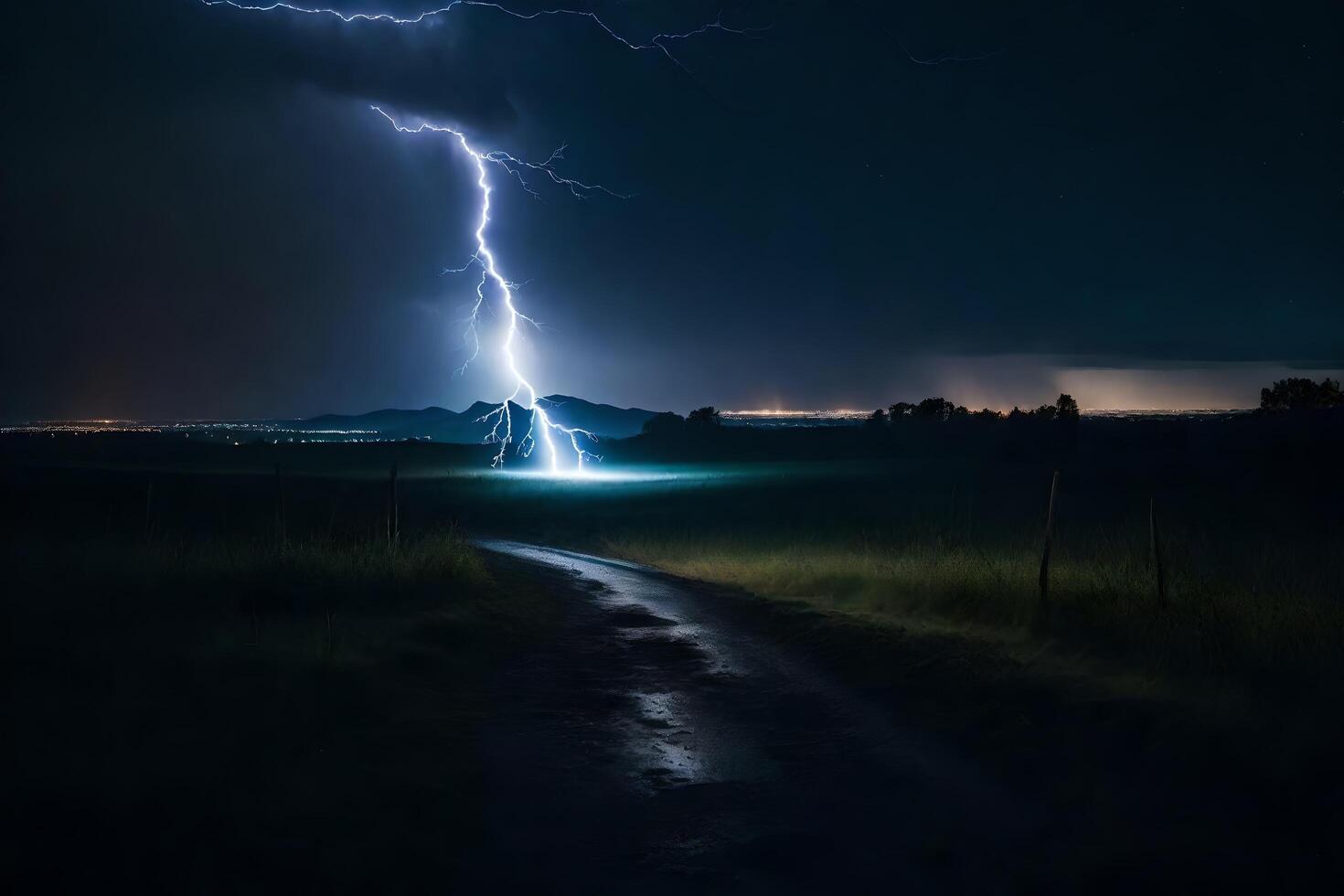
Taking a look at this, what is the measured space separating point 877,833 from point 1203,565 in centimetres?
1111

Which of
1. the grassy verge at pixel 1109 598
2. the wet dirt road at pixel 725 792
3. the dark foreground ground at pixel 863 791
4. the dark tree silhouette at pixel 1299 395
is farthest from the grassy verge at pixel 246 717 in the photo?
the dark tree silhouette at pixel 1299 395

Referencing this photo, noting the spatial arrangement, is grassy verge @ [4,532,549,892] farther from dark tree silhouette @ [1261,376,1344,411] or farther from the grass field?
dark tree silhouette @ [1261,376,1344,411]

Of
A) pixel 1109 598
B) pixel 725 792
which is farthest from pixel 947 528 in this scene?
pixel 725 792

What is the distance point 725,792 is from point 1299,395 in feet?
362

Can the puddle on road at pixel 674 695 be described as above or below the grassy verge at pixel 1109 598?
below

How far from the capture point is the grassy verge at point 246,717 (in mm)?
5023

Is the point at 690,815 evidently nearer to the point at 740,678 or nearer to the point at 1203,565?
the point at 740,678

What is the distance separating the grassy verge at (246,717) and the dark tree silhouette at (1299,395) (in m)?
97.4

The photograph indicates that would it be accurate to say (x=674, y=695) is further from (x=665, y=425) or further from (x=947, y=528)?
(x=665, y=425)

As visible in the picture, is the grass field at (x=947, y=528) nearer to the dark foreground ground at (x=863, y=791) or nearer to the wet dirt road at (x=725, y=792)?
the dark foreground ground at (x=863, y=791)

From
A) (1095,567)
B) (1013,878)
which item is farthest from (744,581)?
(1013,878)

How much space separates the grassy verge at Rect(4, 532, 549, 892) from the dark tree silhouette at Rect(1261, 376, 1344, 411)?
97.4m

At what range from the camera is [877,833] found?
18.0 ft

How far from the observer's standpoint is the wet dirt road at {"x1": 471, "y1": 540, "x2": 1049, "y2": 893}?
16.3 feet
